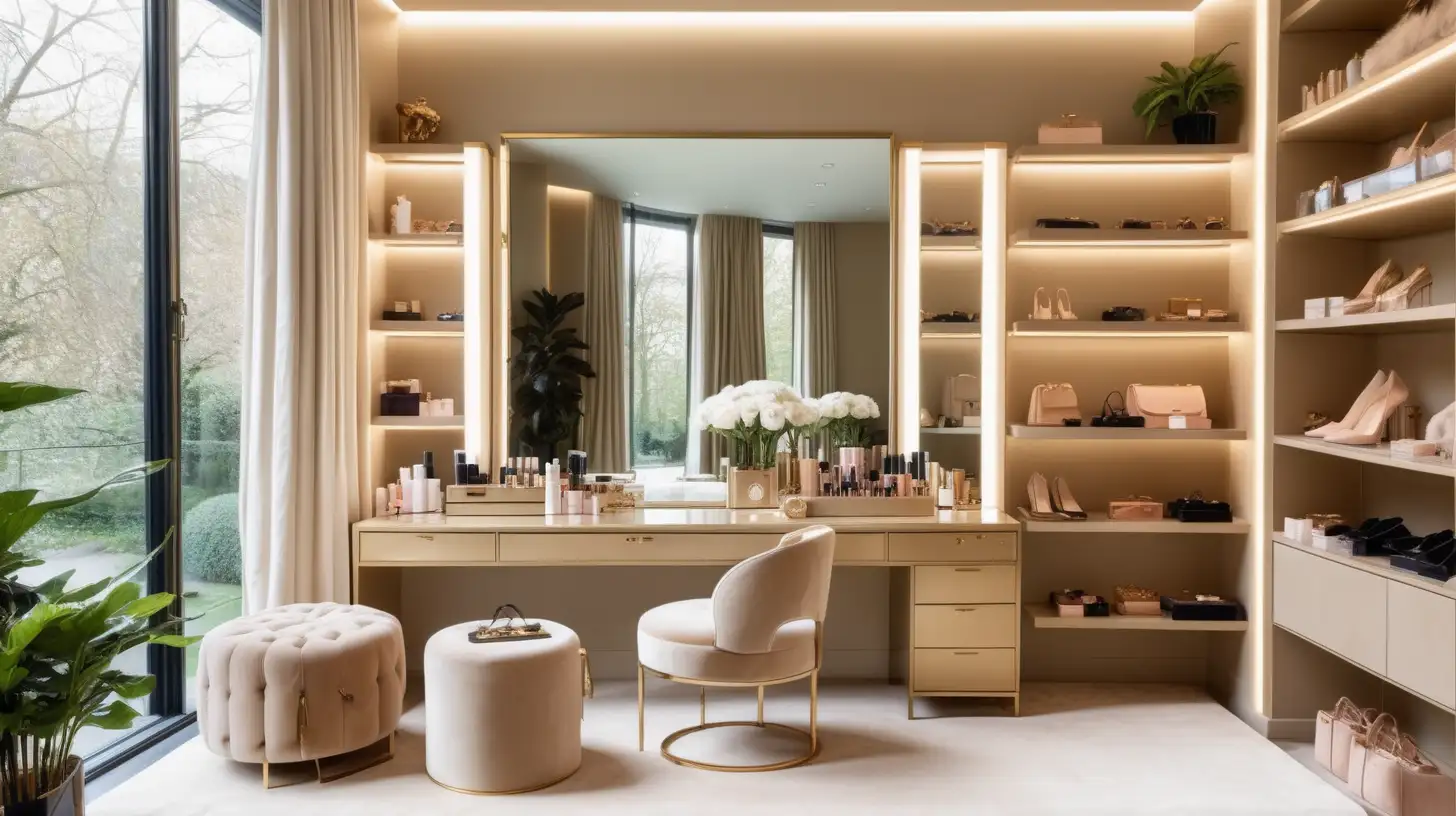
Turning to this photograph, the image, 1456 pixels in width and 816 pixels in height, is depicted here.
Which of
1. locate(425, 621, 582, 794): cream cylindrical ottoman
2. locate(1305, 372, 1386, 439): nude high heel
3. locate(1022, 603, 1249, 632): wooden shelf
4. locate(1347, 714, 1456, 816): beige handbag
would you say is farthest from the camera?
locate(1022, 603, 1249, 632): wooden shelf

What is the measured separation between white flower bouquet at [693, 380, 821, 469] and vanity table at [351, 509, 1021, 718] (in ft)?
1.36

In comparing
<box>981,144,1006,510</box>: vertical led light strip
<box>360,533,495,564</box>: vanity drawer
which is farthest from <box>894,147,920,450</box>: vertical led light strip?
<box>360,533,495,564</box>: vanity drawer

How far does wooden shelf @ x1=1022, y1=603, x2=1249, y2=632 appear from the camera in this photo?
391 cm

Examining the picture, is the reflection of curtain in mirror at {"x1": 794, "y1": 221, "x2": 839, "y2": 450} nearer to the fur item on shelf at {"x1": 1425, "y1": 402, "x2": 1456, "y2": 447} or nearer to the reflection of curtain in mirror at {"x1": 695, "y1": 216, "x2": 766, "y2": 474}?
the reflection of curtain in mirror at {"x1": 695, "y1": 216, "x2": 766, "y2": 474}

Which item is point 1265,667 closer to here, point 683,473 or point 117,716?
point 683,473

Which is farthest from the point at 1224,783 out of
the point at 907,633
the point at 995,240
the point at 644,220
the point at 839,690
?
the point at 644,220

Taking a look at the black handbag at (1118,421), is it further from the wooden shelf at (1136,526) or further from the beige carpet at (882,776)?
the beige carpet at (882,776)

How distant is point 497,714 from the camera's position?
10.0ft

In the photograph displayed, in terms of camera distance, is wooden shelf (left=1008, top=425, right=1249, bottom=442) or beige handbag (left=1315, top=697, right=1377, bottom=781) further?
wooden shelf (left=1008, top=425, right=1249, bottom=442)

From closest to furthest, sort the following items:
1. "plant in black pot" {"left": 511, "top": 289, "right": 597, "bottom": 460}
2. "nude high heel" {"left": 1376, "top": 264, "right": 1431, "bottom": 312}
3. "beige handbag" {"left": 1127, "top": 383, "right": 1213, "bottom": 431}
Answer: "nude high heel" {"left": 1376, "top": 264, "right": 1431, "bottom": 312} < "beige handbag" {"left": 1127, "top": 383, "right": 1213, "bottom": 431} < "plant in black pot" {"left": 511, "top": 289, "right": 597, "bottom": 460}

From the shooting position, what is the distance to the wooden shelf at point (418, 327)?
4.09 metres

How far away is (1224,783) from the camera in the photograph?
10.6ft

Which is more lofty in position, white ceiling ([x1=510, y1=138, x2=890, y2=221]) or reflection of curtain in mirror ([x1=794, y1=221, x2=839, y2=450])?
white ceiling ([x1=510, y1=138, x2=890, y2=221])

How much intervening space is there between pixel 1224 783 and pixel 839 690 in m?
1.46
